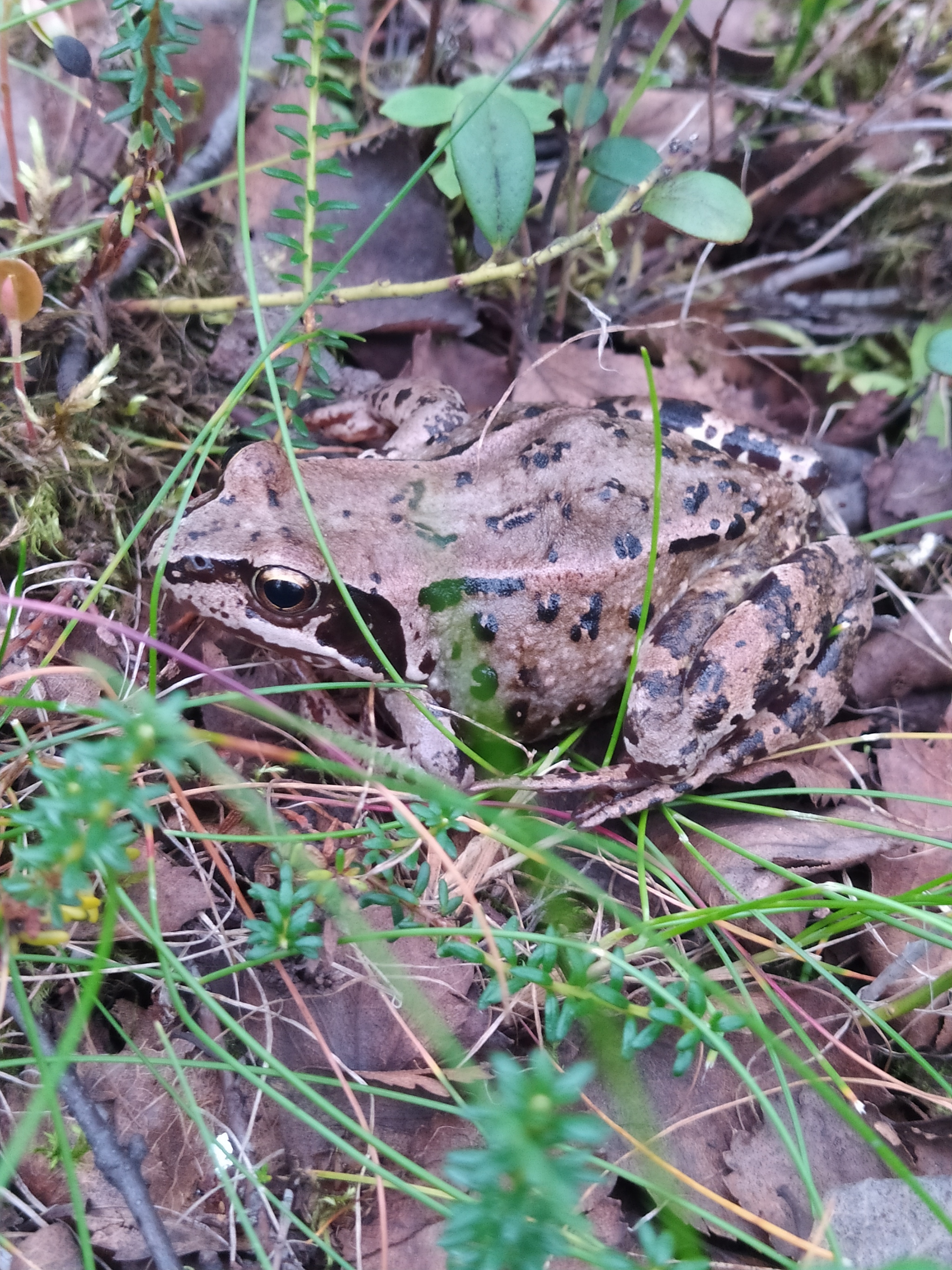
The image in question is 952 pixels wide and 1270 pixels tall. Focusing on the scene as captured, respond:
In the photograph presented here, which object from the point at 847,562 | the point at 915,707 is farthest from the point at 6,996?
the point at 915,707

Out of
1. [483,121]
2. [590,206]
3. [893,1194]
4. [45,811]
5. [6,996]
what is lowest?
[893,1194]

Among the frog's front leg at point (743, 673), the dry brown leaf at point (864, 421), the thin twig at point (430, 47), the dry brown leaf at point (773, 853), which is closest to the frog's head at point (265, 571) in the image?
the frog's front leg at point (743, 673)

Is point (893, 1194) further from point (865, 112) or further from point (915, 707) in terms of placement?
point (865, 112)

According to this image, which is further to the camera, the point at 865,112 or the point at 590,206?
the point at 865,112

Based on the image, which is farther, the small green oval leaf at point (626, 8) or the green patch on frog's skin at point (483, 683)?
the green patch on frog's skin at point (483, 683)

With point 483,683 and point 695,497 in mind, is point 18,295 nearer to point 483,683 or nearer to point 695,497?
point 483,683

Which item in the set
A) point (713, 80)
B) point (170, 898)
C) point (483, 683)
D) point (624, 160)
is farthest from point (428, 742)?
point (713, 80)

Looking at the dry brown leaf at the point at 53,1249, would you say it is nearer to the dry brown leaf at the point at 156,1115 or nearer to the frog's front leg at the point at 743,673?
the dry brown leaf at the point at 156,1115
